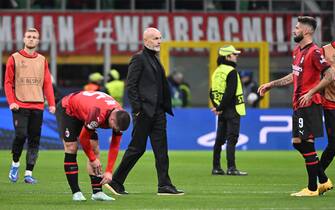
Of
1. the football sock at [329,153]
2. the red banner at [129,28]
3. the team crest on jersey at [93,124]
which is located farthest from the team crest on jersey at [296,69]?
the red banner at [129,28]

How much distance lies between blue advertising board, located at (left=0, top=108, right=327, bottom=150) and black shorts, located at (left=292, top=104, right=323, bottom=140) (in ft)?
44.0

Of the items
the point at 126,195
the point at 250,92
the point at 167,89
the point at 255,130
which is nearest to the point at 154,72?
the point at 167,89

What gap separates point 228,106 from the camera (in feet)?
63.9

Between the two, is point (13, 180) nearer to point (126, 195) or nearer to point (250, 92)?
point (126, 195)

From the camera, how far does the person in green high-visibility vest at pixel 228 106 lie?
63.6 ft

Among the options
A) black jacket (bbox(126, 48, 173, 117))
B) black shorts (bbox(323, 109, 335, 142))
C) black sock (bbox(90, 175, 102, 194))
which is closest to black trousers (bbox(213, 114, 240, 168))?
black shorts (bbox(323, 109, 335, 142))

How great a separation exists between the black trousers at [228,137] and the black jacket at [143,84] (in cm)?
436

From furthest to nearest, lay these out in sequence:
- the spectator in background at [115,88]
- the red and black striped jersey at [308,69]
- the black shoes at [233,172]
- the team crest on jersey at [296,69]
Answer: the spectator in background at [115,88] < the black shoes at [233,172] < the team crest on jersey at [296,69] < the red and black striped jersey at [308,69]

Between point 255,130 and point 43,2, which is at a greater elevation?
point 43,2

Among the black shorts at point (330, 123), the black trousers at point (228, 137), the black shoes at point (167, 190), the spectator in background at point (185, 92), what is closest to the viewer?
the black shoes at point (167, 190)

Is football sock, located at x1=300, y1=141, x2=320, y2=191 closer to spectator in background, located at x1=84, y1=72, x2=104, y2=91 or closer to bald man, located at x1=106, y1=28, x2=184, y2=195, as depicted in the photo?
bald man, located at x1=106, y1=28, x2=184, y2=195

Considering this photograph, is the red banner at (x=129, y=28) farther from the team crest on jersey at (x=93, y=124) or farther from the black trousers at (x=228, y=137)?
the team crest on jersey at (x=93, y=124)

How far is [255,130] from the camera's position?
28.3 meters

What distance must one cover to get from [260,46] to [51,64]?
6257 mm
